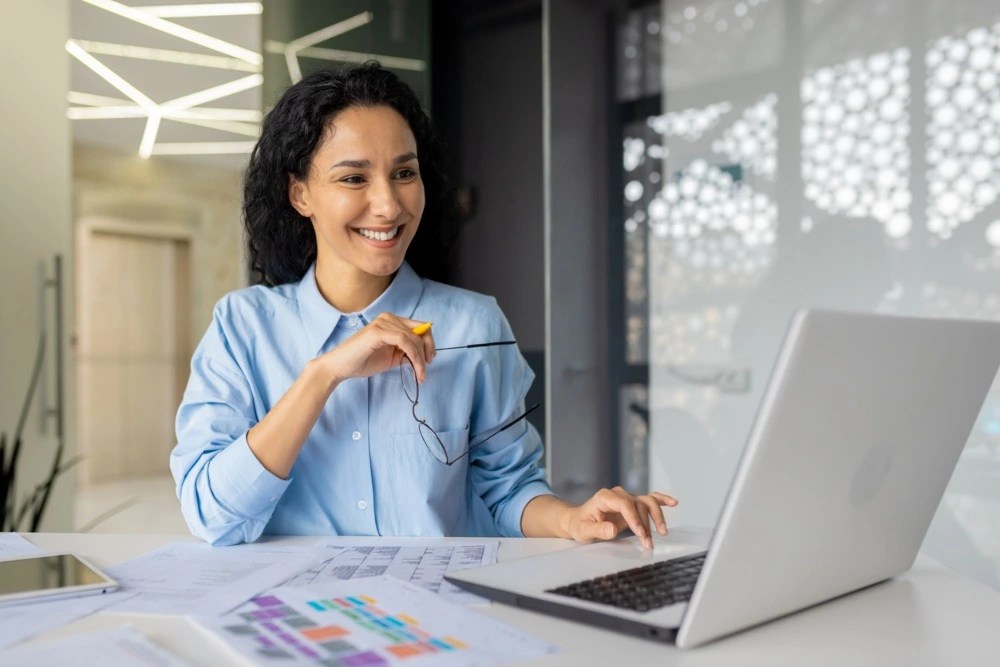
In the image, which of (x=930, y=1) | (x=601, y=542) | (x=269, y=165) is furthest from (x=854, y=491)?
(x=930, y=1)

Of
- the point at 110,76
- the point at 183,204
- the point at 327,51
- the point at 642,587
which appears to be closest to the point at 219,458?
the point at 642,587

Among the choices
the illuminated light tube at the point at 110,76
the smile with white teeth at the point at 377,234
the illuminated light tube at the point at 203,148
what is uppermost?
the illuminated light tube at the point at 110,76

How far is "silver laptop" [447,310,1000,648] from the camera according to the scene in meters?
0.70

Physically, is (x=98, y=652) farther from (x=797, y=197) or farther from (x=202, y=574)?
(x=797, y=197)

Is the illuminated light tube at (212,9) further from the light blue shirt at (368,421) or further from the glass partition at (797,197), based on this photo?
the light blue shirt at (368,421)

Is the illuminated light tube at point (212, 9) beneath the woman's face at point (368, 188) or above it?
above

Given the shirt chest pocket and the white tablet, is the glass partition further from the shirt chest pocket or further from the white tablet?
the white tablet

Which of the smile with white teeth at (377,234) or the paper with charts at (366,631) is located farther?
the smile with white teeth at (377,234)

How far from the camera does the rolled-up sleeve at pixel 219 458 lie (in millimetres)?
1307

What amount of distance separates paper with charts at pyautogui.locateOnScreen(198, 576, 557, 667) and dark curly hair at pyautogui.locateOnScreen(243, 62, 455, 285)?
0.94m

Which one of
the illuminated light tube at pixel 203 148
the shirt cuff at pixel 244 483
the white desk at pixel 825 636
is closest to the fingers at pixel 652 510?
the white desk at pixel 825 636

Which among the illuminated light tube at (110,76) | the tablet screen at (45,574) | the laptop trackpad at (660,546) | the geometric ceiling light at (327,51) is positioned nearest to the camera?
the tablet screen at (45,574)

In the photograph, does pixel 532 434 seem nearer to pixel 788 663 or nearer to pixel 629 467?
pixel 788 663

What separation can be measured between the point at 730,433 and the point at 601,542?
1.88 meters
